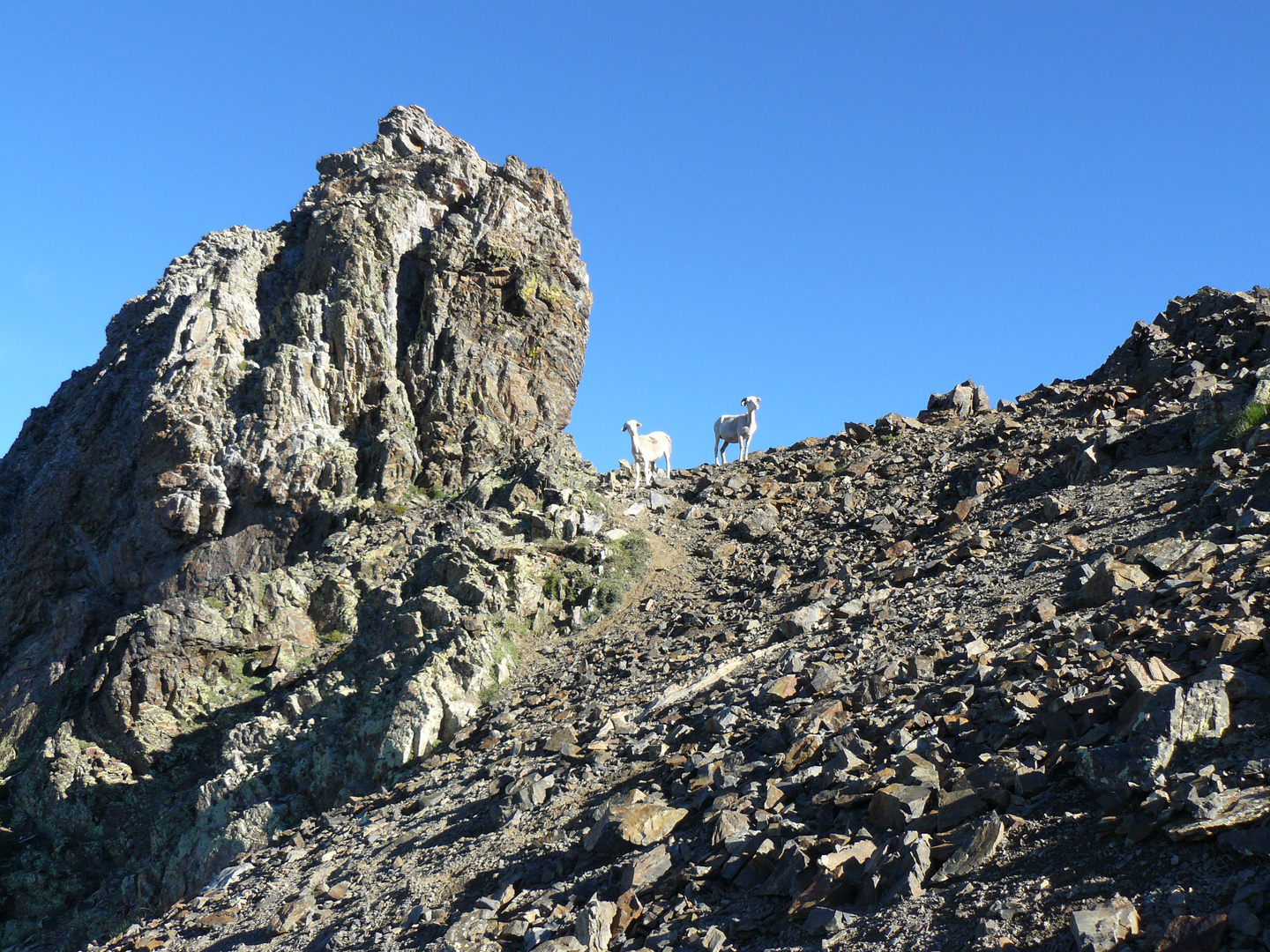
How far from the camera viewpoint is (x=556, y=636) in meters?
18.1

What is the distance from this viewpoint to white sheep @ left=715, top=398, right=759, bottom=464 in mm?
26875

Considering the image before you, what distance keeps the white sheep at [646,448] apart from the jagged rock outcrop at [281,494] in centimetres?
201

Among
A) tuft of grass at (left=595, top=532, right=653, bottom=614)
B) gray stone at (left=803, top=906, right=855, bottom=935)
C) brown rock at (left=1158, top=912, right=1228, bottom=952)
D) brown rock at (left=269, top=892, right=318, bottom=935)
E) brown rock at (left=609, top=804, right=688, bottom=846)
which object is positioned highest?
tuft of grass at (left=595, top=532, right=653, bottom=614)

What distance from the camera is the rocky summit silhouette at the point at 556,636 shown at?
6.80m

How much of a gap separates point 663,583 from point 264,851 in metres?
9.28

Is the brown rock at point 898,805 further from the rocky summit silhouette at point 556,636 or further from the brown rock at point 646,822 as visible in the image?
A: the brown rock at point 646,822

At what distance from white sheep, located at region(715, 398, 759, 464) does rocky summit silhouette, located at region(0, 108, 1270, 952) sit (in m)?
1.08

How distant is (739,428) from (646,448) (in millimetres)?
4210

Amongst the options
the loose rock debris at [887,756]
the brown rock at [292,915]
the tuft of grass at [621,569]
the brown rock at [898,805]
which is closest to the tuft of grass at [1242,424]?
the loose rock debris at [887,756]

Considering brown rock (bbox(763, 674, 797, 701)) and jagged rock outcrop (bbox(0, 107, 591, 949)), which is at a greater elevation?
jagged rock outcrop (bbox(0, 107, 591, 949))

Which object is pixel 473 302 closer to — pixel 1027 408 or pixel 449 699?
pixel 449 699

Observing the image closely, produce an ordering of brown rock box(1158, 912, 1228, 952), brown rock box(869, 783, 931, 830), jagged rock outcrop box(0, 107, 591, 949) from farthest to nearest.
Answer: jagged rock outcrop box(0, 107, 591, 949) < brown rock box(869, 783, 931, 830) < brown rock box(1158, 912, 1228, 952)

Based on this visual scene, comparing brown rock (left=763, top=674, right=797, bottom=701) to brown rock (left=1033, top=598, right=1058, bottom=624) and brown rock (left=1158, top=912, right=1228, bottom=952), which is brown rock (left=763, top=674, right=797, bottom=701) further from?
brown rock (left=1158, top=912, right=1228, bottom=952)

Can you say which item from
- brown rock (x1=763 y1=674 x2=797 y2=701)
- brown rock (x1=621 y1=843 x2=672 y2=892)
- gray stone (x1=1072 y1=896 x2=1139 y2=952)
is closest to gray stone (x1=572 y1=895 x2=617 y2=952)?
brown rock (x1=621 y1=843 x2=672 y2=892)
